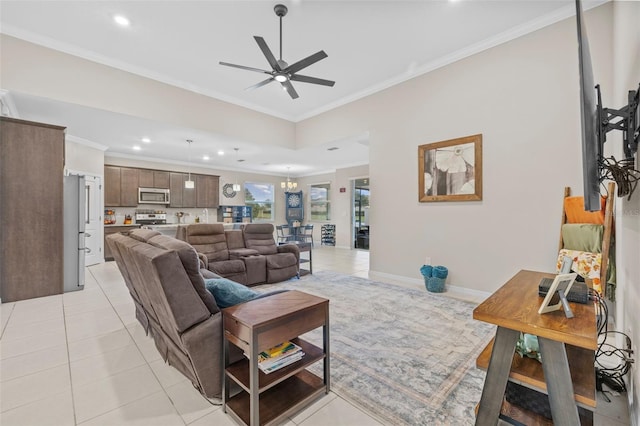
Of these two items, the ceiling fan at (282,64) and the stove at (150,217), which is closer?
the ceiling fan at (282,64)

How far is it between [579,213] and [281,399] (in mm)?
3418

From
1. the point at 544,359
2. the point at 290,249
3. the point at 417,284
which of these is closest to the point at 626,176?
the point at 544,359

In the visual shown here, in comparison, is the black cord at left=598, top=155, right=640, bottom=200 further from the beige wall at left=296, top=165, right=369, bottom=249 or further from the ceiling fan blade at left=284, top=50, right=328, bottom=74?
the beige wall at left=296, top=165, right=369, bottom=249

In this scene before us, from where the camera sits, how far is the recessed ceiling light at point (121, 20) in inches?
125

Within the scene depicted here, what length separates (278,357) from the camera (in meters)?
1.65

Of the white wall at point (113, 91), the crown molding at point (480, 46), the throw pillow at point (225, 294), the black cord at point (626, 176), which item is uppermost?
the crown molding at point (480, 46)

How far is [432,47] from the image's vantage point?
12.5ft

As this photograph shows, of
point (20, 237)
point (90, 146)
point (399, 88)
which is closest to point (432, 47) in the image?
point (399, 88)

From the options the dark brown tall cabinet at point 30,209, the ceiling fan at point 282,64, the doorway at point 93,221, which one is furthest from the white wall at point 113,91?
the doorway at point 93,221

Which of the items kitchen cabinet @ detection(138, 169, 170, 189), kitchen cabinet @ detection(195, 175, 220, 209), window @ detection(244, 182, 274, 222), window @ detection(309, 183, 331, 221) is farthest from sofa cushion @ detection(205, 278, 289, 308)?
window @ detection(244, 182, 274, 222)

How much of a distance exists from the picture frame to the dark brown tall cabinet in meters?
5.41

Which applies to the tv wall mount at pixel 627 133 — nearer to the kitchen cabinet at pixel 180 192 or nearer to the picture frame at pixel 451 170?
the picture frame at pixel 451 170

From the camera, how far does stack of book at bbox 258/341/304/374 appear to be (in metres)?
1.59

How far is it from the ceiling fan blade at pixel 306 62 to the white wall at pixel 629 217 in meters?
2.36
